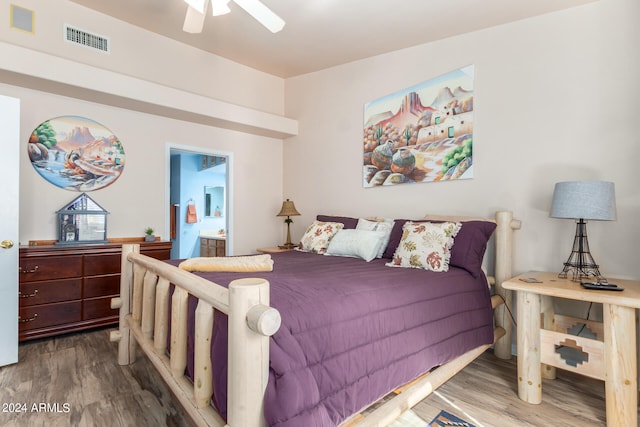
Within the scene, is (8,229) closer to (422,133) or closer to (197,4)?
(197,4)

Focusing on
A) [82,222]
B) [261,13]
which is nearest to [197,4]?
[261,13]

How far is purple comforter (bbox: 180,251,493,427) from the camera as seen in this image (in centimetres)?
113

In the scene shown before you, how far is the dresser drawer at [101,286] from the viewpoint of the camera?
9.54ft

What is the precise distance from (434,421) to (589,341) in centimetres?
89

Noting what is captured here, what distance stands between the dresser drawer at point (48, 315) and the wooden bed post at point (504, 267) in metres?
3.37

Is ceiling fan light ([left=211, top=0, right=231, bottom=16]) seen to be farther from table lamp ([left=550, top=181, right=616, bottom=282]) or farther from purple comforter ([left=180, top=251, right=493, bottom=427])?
table lamp ([left=550, top=181, right=616, bottom=282])

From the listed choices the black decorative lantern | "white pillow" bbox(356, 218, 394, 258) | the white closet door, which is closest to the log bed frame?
"white pillow" bbox(356, 218, 394, 258)

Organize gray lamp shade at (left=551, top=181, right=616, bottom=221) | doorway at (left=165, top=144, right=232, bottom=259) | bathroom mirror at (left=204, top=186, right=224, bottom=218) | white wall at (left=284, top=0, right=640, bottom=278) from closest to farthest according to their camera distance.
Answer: gray lamp shade at (left=551, top=181, right=616, bottom=221), white wall at (left=284, top=0, right=640, bottom=278), doorway at (left=165, top=144, right=232, bottom=259), bathroom mirror at (left=204, top=186, right=224, bottom=218)

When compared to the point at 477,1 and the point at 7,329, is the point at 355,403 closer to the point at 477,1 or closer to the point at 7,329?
the point at 7,329

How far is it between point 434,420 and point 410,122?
2420mm

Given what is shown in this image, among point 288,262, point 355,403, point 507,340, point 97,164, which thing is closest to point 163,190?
point 97,164

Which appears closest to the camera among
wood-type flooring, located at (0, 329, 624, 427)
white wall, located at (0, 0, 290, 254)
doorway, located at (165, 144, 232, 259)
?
wood-type flooring, located at (0, 329, 624, 427)

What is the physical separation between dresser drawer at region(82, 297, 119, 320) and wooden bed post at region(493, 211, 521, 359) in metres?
3.20

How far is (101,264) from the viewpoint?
2.97 m
